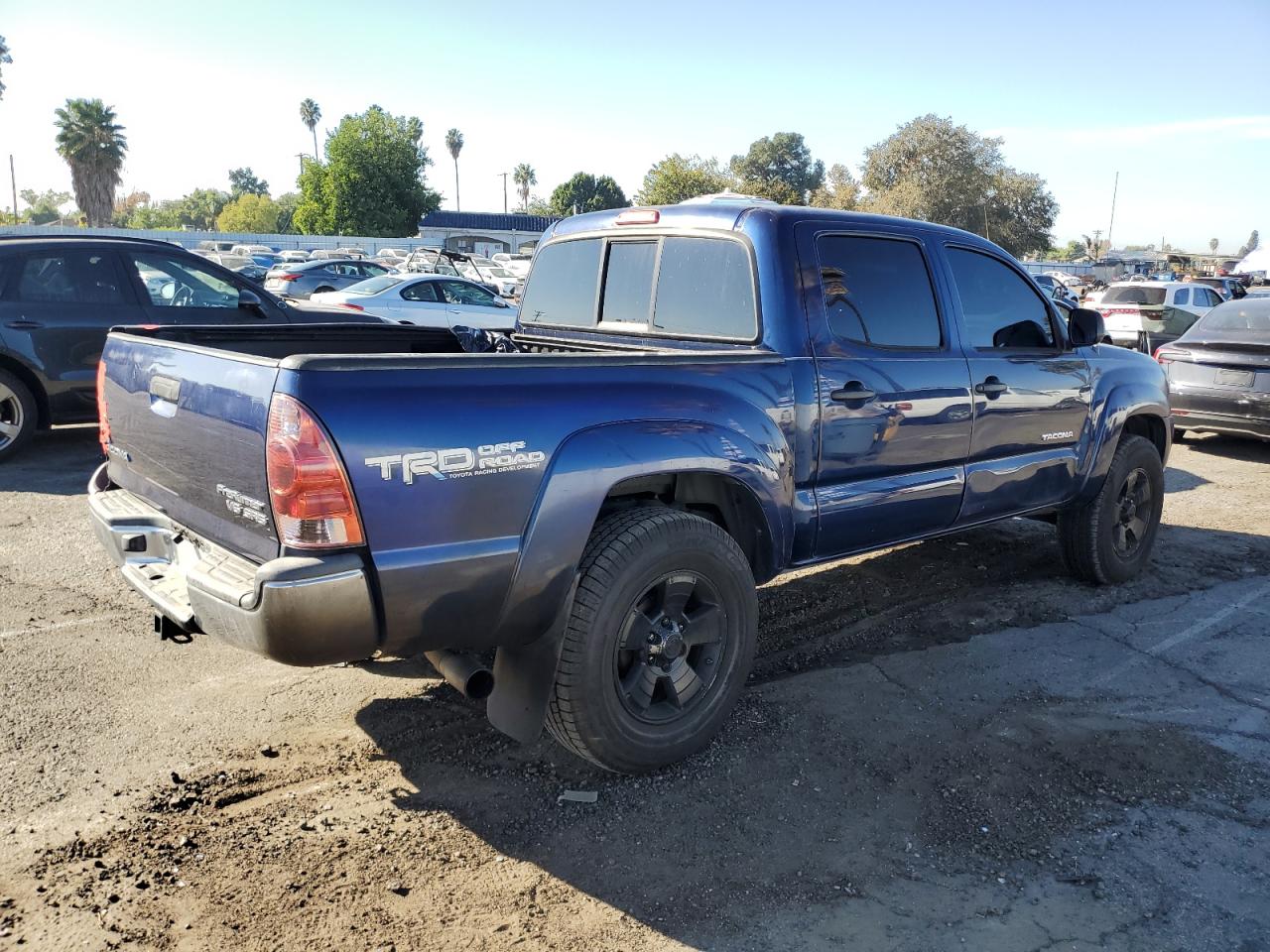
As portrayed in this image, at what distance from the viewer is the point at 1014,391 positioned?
182 inches

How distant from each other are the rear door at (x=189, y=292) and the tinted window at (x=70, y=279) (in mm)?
195

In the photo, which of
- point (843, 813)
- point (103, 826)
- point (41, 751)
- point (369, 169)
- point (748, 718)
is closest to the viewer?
point (103, 826)

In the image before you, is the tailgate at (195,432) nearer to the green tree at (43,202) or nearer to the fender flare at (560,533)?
the fender flare at (560,533)

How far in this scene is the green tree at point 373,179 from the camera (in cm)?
5800

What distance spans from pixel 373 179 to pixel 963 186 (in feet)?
118

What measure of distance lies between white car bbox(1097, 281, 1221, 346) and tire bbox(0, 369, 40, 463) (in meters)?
15.6

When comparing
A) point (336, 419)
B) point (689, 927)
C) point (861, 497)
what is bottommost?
point (689, 927)

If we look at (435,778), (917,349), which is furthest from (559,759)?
(917,349)

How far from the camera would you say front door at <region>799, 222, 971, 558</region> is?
151 inches

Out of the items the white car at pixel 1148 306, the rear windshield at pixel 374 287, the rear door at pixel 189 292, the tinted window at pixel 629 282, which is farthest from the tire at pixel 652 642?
the white car at pixel 1148 306

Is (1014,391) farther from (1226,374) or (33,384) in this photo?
(33,384)

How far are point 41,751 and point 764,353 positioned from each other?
3061 mm

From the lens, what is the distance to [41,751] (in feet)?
11.2

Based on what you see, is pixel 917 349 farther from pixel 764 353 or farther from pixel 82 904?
pixel 82 904
